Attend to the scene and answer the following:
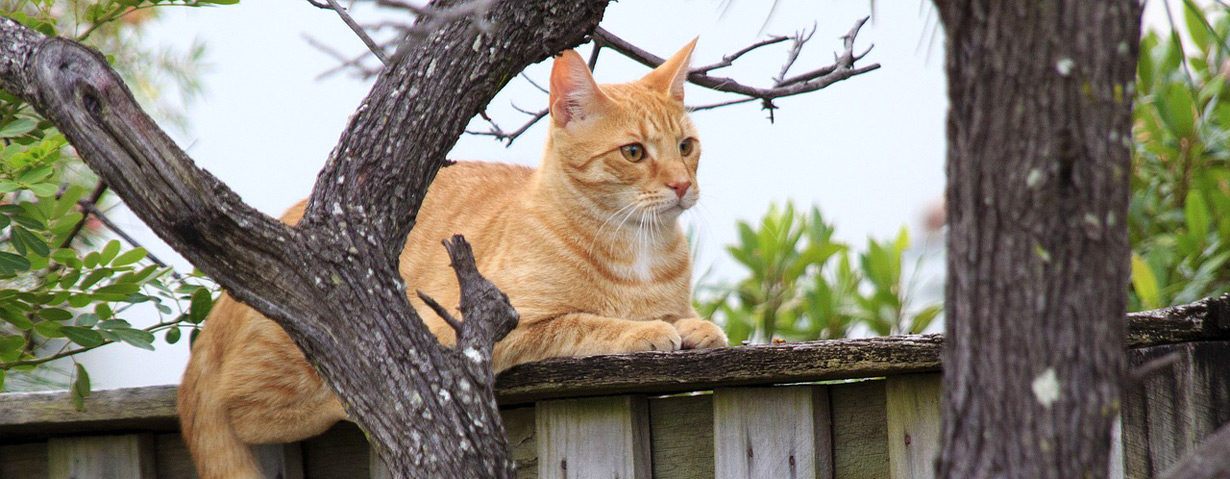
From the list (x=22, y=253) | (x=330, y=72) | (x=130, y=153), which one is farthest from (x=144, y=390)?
(x=330, y=72)

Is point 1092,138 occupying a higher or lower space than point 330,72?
lower

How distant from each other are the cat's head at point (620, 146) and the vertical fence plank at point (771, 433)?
581 mm

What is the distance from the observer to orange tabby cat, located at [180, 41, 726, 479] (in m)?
2.19

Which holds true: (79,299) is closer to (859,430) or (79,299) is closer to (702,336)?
(702,336)

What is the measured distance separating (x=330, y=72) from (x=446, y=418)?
0.57 m

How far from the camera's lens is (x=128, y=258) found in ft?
6.48

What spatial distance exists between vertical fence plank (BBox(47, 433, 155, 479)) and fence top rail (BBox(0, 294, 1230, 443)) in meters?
0.14

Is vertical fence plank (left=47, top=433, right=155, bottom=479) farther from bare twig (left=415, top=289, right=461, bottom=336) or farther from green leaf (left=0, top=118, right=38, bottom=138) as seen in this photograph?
bare twig (left=415, top=289, right=461, bottom=336)

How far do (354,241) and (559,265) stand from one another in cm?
91

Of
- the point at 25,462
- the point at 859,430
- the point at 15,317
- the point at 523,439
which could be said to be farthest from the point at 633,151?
the point at 25,462

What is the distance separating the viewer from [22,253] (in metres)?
2.01

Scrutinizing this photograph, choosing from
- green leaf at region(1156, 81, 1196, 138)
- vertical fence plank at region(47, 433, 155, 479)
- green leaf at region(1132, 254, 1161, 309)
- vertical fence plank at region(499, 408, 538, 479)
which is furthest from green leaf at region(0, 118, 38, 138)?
green leaf at region(1156, 81, 1196, 138)

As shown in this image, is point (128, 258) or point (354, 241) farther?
point (128, 258)

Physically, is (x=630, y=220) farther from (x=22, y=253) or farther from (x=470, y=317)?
(x=22, y=253)
